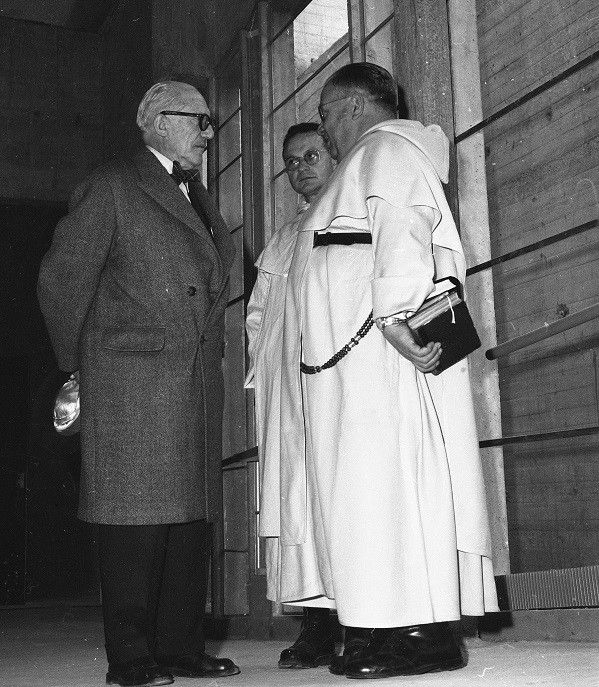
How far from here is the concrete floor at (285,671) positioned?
6.77 ft

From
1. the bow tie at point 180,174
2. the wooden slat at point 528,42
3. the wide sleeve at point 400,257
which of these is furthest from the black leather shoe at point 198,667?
the wooden slat at point 528,42

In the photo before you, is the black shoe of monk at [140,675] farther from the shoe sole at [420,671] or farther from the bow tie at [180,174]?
the bow tie at [180,174]

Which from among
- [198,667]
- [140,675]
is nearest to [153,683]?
[140,675]

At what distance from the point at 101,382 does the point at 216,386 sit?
0.31 m

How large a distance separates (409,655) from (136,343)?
93 cm

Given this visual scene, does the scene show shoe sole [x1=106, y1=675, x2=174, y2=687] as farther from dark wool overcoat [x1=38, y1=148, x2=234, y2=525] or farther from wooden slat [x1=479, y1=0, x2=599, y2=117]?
wooden slat [x1=479, y1=0, x2=599, y2=117]

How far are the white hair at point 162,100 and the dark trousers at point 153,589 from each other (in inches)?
40.7

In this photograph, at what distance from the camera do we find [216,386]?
2562 mm

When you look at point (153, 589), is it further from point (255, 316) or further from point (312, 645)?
point (255, 316)

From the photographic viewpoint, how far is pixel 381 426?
2229 mm

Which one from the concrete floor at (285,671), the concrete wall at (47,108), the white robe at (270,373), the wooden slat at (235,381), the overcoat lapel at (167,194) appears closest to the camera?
the concrete floor at (285,671)

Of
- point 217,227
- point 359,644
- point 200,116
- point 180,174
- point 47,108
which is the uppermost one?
point 47,108

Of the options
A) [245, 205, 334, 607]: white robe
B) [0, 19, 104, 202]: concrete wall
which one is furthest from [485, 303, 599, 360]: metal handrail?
[0, 19, 104, 202]: concrete wall

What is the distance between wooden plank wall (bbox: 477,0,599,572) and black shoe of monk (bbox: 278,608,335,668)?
0.67m
